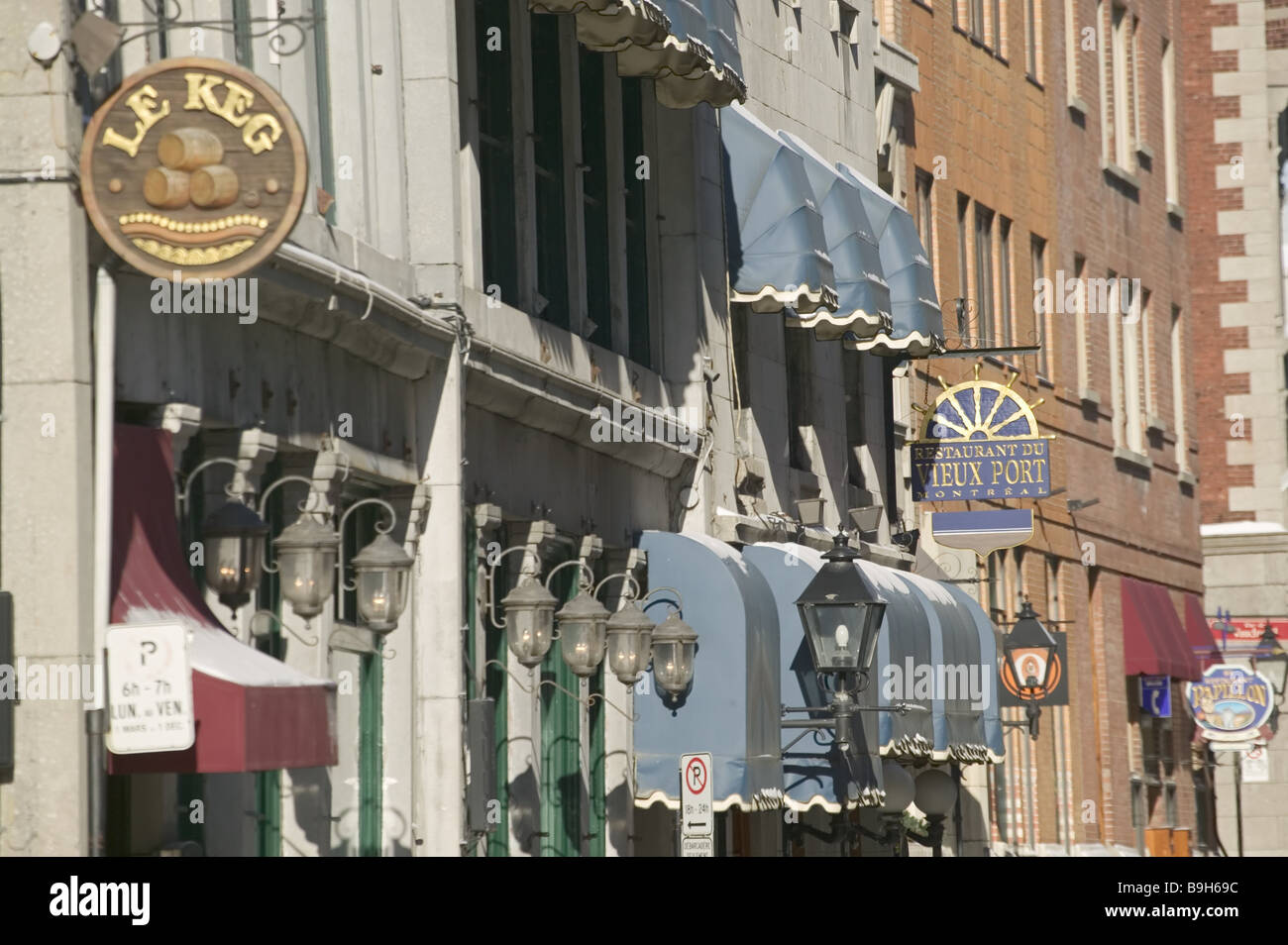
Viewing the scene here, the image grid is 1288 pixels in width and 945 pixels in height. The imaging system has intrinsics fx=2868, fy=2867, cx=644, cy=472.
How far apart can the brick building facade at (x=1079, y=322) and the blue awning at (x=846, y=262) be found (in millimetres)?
5219

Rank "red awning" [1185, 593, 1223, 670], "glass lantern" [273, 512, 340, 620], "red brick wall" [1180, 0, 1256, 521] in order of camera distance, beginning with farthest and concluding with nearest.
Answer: "red brick wall" [1180, 0, 1256, 521] < "red awning" [1185, 593, 1223, 670] < "glass lantern" [273, 512, 340, 620]

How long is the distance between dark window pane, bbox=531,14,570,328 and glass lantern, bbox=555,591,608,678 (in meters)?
2.43

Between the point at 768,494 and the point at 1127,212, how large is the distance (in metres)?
16.1

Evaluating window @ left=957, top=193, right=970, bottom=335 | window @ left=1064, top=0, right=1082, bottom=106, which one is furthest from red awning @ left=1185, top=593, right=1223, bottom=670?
window @ left=957, top=193, right=970, bottom=335

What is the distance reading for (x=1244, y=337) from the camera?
4659 cm

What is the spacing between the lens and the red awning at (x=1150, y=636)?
3741cm

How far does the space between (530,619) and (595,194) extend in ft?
15.4

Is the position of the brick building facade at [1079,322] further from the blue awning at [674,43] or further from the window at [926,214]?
the blue awning at [674,43]

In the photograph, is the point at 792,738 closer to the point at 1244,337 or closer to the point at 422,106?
the point at 422,106

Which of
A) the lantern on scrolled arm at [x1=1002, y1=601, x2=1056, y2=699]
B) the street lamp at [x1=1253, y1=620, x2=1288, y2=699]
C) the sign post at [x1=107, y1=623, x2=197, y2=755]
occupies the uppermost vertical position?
the street lamp at [x1=1253, y1=620, x2=1288, y2=699]

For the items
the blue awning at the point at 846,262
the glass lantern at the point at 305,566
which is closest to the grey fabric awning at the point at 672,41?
the blue awning at the point at 846,262

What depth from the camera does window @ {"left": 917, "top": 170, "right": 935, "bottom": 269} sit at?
1228 inches

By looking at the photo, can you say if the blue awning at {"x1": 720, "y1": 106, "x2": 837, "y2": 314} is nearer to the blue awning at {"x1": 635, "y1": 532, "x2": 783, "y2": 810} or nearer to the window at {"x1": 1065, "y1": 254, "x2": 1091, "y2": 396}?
the blue awning at {"x1": 635, "y1": 532, "x2": 783, "y2": 810}

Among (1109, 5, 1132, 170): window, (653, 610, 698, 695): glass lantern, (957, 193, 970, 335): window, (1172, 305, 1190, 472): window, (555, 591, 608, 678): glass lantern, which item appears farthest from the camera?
(1172, 305, 1190, 472): window
